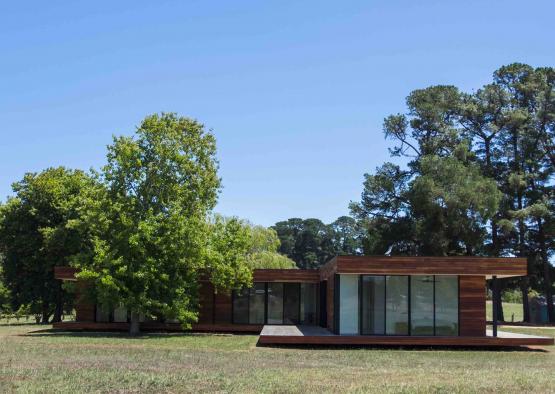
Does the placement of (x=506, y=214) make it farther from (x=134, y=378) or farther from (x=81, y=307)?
(x=134, y=378)

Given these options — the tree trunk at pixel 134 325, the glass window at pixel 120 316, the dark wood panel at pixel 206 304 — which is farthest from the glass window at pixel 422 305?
the glass window at pixel 120 316

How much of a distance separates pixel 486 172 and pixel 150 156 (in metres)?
29.3

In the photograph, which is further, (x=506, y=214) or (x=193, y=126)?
(x=506, y=214)

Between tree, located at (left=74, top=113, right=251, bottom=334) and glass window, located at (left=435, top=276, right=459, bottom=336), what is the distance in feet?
26.4

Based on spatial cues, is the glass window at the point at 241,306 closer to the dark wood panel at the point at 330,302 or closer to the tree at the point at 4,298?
the dark wood panel at the point at 330,302

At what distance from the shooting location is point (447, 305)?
24.8 m

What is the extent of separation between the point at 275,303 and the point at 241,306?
61.0 inches

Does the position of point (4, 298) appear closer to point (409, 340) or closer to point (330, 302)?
point (330, 302)

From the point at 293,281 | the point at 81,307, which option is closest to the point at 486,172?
the point at 293,281

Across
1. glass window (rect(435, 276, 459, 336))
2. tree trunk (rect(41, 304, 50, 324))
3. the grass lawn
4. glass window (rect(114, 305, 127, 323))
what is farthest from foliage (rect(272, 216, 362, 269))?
the grass lawn

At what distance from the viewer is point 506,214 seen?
4700 cm

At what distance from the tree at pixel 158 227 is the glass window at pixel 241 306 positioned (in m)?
2.15

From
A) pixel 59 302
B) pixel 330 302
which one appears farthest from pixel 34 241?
pixel 330 302

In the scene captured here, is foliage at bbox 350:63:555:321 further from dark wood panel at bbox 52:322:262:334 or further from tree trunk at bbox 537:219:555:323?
dark wood panel at bbox 52:322:262:334
